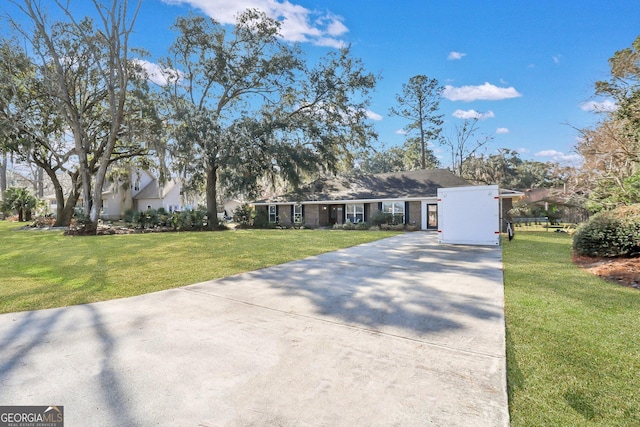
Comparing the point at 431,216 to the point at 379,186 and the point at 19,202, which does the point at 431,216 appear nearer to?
the point at 379,186

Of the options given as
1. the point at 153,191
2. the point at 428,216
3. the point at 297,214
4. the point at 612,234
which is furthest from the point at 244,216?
the point at 612,234

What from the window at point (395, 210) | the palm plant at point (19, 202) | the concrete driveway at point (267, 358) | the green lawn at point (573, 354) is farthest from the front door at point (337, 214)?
the palm plant at point (19, 202)

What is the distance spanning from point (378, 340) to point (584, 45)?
16077 mm

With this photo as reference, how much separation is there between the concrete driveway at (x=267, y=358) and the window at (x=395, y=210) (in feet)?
53.3

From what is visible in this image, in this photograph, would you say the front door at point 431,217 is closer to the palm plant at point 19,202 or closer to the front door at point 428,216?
the front door at point 428,216

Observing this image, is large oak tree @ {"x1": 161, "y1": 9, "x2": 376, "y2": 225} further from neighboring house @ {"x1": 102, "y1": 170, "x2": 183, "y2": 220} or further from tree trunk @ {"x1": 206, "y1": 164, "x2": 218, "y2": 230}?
neighboring house @ {"x1": 102, "y1": 170, "x2": 183, "y2": 220}

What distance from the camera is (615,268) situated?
21.9 feet

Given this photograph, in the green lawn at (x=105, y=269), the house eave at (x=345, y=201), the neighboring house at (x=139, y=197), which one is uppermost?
the neighboring house at (x=139, y=197)

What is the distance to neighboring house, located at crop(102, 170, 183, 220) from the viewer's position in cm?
3109

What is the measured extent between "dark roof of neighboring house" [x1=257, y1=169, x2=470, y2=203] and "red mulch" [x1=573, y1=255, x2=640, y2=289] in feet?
42.0

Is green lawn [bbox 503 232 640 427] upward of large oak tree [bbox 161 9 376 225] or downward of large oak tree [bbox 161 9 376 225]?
downward

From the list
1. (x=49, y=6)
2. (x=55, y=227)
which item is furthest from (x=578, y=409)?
(x=55, y=227)

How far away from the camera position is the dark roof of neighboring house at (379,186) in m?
21.9

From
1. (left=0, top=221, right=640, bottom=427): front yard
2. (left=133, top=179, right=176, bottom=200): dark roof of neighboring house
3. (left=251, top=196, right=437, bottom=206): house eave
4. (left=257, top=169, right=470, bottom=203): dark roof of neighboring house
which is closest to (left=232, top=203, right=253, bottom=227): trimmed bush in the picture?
(left=251, top=196, right=437, bottom=206): house eave
